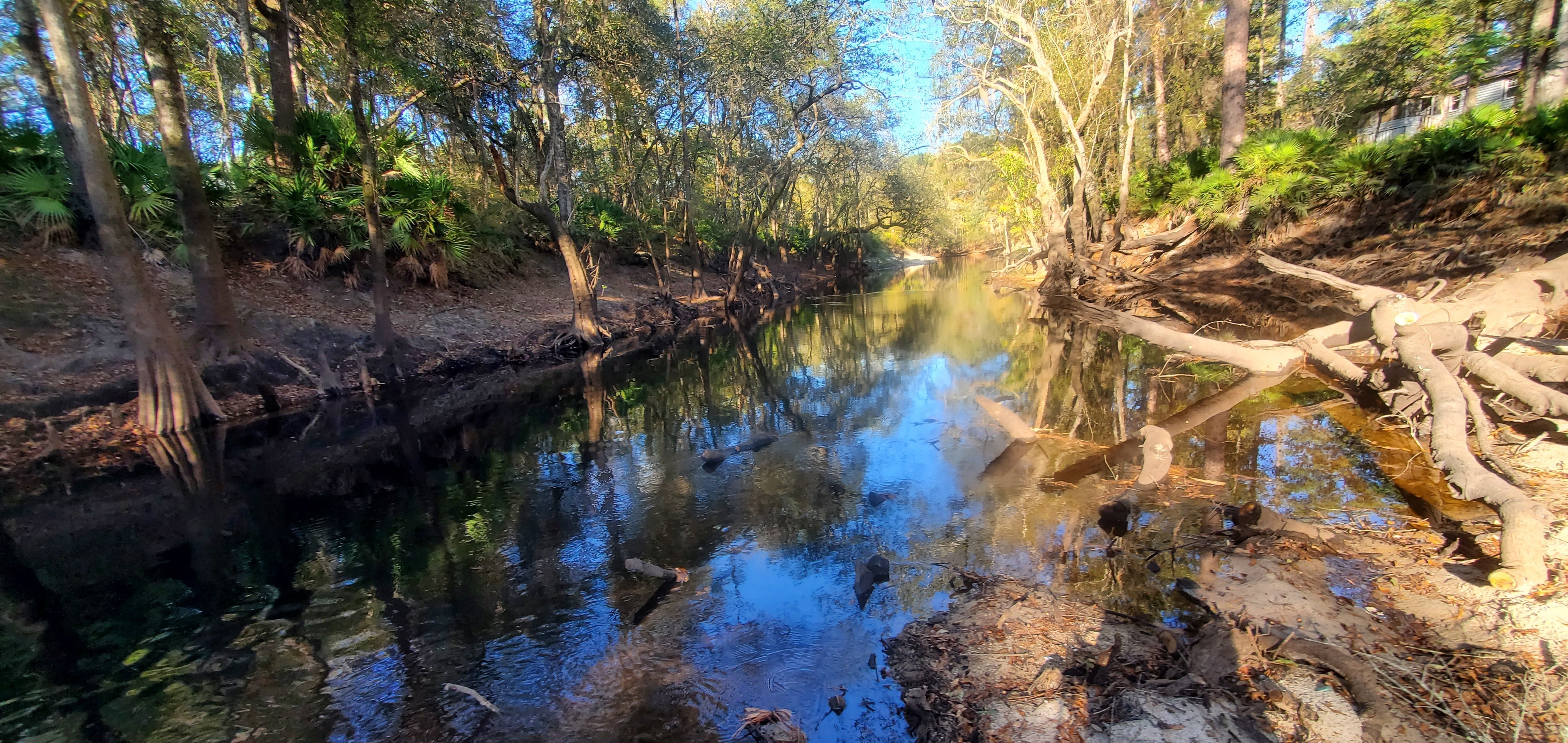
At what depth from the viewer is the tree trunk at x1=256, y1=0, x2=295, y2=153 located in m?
12.8

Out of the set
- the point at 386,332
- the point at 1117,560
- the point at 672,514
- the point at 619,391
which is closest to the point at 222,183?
the point at 386,332

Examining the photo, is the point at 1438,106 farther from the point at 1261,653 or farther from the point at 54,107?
the point at 54,107

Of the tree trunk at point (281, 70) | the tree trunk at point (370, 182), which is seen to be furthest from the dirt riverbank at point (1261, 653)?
the tree trunk at point (281, 70)

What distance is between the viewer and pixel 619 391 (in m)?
13.2

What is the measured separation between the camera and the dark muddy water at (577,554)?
3.96 meters

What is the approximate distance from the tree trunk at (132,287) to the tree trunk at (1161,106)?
2415cm

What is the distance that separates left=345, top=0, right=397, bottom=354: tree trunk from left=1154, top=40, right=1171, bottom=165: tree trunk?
21046 mm

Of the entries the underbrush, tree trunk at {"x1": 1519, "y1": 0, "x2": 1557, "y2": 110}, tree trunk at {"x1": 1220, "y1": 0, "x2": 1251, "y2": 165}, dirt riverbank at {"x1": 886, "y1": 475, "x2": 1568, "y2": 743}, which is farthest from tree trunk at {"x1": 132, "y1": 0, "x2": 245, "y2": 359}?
tree trunk at {"x1": 1519, "y1": 0, "x2": 1557, "y2": 110}

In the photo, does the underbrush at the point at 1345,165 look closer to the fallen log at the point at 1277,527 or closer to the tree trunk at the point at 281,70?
the fallen log at the point at 1277,527

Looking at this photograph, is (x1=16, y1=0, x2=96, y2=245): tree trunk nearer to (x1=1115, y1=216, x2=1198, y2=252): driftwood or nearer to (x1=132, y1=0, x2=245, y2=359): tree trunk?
(x1=132, y1=0, x2=245, y2=359): tree trunk

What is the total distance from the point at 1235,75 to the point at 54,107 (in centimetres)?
2380

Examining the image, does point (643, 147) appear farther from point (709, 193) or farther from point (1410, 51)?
point (1410, 51)

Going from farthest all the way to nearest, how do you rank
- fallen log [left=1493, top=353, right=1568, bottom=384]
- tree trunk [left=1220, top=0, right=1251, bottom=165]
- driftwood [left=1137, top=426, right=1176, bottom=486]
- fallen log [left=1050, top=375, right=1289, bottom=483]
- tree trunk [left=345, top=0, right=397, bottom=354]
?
tree trunk [left=1220, top=0, right=1251, bottom=165] → tree trunk [left=345, top=0, right=397, bottom=354] → fallen log [left=1050, top=375, right=1289, bottom=483] → driftwood [left=1137, top=426, right=1176, bottom=486] → fallen log [left=1493, top=353, right=1568, bottom=384]

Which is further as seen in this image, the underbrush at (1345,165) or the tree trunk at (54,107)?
the underbrush at (1345,165)
